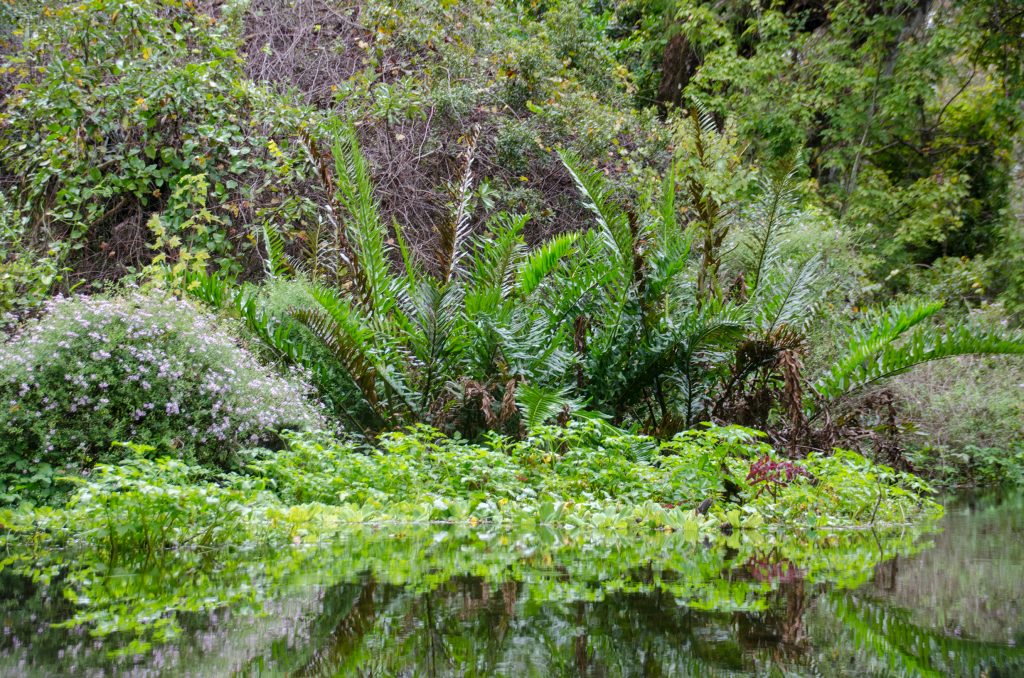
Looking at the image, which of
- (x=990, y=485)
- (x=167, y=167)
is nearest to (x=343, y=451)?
(x=167, y=167)

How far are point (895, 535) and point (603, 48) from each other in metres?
10.7

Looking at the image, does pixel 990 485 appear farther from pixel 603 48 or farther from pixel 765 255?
pixel 603 48

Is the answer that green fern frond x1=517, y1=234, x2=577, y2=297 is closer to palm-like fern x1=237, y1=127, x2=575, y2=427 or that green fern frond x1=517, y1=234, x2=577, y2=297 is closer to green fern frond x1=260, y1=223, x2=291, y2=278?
palm-like fern x1=237, y1=127, x2=575, y2=427

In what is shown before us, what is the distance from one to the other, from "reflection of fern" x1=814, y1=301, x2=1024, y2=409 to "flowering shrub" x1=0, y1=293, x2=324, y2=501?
4304 millimetres

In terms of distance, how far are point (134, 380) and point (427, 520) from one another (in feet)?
7.70

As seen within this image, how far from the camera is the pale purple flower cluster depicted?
5.37m

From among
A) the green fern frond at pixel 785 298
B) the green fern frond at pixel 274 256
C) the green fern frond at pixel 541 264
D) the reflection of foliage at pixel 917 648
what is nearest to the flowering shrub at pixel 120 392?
the green fern frond at pixel 274 256

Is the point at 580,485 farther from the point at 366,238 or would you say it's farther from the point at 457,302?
the point at 366,238

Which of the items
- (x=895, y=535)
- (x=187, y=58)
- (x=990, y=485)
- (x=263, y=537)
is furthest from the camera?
(x=187, y=58)

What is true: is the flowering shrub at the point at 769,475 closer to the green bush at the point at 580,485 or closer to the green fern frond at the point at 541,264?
the green bush at the point at 580,485

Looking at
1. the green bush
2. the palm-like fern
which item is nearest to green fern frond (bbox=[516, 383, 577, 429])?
the palm-like fern

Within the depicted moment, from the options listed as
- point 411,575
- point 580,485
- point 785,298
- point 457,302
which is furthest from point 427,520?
point 785,298

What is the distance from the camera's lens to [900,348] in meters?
7.08

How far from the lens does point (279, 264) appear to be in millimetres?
8117
